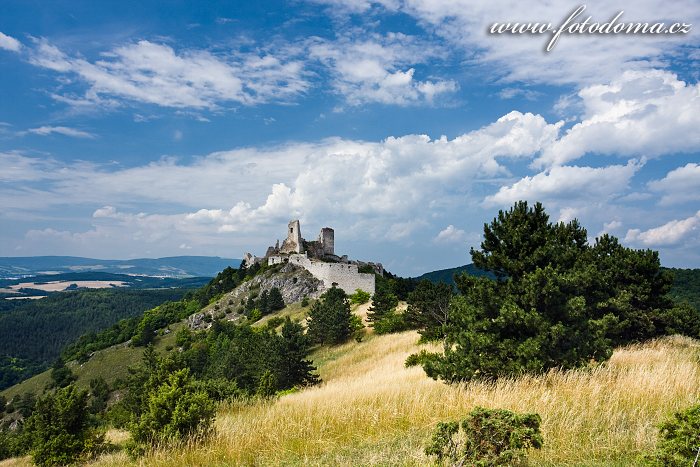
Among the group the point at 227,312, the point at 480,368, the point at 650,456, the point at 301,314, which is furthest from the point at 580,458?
the point at 227,312

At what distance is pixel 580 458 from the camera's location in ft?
15.7

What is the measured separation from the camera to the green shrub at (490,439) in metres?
4.15

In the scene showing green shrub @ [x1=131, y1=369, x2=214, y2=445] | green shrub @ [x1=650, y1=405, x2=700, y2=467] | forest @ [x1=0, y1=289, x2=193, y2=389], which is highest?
green shrub @ [x1=650, y1=405, x2=700, y2=467]

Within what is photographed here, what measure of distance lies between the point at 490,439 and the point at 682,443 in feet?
5.32

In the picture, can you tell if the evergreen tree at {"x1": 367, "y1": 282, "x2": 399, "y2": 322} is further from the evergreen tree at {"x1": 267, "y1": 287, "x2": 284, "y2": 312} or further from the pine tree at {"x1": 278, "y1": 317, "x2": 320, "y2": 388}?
the evergreen tree at {"x1": 267, "y1": 287, "x2": 284, "y2": 312}

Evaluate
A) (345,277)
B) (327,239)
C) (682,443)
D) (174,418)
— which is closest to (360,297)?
(345,277)

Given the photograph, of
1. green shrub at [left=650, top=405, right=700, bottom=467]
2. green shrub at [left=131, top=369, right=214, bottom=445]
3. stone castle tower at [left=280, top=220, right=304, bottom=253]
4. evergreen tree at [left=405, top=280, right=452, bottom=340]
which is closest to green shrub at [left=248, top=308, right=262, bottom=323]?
stone castle tower at [left=280, top=220, right=304, bottom=253]

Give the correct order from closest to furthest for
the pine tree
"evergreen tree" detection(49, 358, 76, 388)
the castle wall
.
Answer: the pine tree < the castle wall < "evergreen tree" detection(49, 358, 76, 388)

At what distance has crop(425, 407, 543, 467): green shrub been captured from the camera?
4148 mm

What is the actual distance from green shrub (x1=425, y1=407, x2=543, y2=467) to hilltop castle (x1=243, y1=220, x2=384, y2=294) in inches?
2088

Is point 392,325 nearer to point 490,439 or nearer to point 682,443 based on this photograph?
point 490,439

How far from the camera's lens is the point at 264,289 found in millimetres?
65125

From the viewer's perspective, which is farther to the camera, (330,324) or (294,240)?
(294,240)

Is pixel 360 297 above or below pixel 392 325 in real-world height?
above
